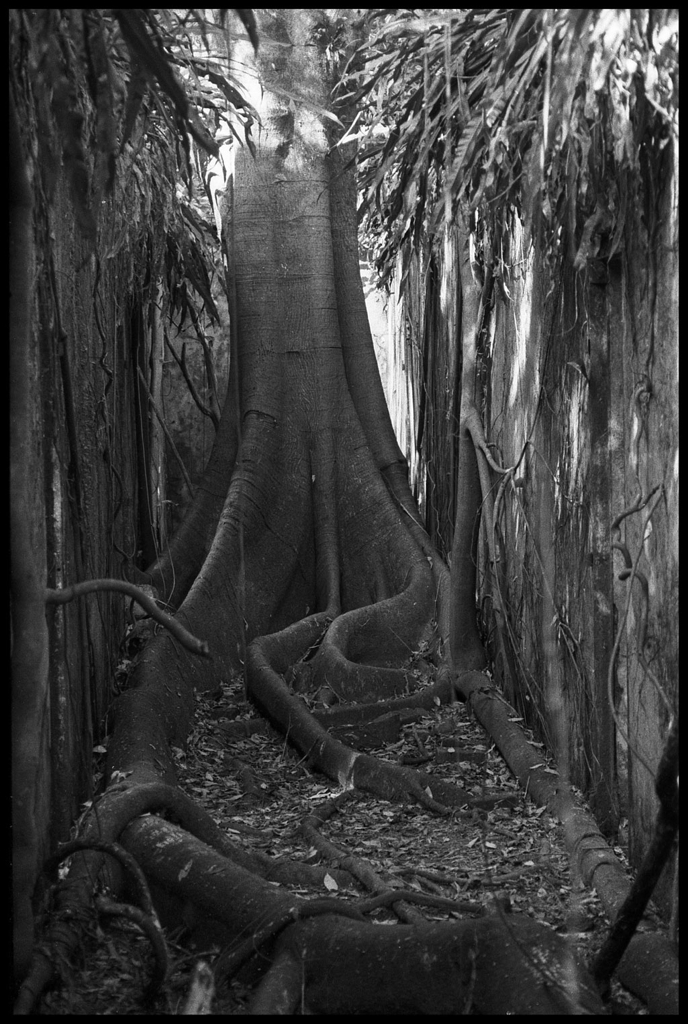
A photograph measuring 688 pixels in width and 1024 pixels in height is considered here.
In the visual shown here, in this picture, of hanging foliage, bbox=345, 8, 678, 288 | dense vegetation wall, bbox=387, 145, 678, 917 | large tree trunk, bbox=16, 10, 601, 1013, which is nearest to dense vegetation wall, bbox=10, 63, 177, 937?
large tree trunk, bbox=16, 10, 601, 1013

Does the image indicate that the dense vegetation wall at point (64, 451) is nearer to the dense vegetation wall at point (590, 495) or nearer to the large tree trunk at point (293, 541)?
the large tree trunk at point (293, 541)

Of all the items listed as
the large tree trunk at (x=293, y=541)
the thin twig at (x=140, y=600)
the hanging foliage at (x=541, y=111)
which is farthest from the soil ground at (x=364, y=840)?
the hanging foliage at (x=541, y=111)

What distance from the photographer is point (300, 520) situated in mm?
6352

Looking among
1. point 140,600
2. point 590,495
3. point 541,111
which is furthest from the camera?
point 590,495

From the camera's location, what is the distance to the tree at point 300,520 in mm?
4742

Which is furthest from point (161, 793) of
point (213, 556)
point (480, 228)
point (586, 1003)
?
point (480, 228)

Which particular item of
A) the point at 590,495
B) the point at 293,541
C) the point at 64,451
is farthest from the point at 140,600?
the point at 293,541

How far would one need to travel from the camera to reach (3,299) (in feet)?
8.46

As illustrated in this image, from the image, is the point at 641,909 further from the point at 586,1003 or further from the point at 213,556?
the point at 213,556

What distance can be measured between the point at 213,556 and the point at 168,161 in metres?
2.18

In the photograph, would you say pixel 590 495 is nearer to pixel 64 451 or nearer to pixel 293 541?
pixel 64 451

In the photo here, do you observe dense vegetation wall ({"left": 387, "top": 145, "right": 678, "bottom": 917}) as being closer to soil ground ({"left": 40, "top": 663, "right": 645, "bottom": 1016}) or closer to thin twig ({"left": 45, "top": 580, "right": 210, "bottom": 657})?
soil ground ({"left": 40, "top": 663, "right": 645, "bottom": 1016})

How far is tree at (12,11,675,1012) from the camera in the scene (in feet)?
15.6

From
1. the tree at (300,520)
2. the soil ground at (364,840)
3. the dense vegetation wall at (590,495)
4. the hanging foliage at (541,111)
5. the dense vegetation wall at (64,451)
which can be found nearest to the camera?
the dense vegetation wall at (64,451)
